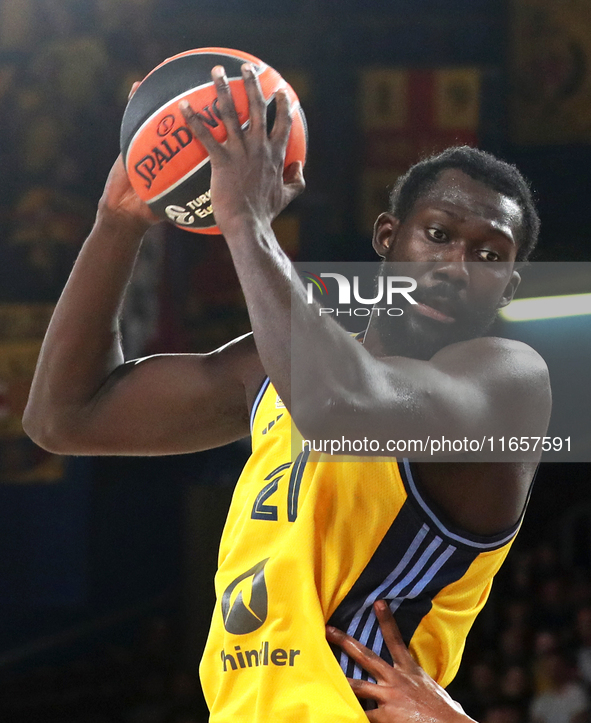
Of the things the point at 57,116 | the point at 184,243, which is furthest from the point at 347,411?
the point at 57,116

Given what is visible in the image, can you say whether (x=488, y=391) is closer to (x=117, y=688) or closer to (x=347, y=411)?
(x=347, y=411)

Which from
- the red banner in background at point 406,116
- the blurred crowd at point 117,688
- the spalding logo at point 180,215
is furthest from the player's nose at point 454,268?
the blurred crowd at point 117,688

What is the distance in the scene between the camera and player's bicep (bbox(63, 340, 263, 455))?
79.9 inches

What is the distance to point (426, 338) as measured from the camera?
1.74m

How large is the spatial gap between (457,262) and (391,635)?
68 cm

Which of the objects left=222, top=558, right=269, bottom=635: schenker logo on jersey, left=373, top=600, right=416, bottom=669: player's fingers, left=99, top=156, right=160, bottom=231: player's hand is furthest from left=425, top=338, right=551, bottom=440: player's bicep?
left=99, top=156, right=160, bottom=231: player's hand

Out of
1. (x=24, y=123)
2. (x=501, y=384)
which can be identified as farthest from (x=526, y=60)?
(x=501, y=384)

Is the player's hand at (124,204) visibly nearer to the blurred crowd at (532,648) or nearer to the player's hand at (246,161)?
the player's hand at (246,161)

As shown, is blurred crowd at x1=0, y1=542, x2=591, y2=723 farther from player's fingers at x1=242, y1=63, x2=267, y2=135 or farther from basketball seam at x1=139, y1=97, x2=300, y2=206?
player's fingers at x1=242, y1=63, x2=267, y2=135

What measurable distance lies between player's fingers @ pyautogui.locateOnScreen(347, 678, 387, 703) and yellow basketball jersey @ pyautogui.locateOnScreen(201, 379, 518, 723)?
2cm

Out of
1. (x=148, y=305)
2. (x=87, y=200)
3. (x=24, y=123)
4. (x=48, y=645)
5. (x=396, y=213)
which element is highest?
(x=396, y=213)

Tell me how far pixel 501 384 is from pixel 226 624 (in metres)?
0.68

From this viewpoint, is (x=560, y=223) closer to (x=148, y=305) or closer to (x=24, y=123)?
(x=148, y=305)

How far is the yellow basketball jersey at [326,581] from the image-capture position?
62.6 inches
